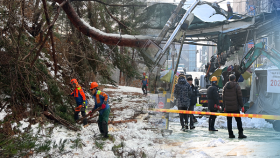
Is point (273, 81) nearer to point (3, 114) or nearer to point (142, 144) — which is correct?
point (142, 144)

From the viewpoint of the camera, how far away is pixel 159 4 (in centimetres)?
1135

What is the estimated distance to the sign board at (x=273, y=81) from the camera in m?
8.95

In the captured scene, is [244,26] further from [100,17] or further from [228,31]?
[100,17]

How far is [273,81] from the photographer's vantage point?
29.8ft

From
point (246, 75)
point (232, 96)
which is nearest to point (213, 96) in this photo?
point (232, 96)

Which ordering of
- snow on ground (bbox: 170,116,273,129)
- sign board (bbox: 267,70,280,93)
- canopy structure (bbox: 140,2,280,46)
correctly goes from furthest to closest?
1. canopy structure (bbox: 140,2,280,46)
2. snow on ground (bbox: 170,116,273,129)
3. sign board (bbox: 267,70,280,93)

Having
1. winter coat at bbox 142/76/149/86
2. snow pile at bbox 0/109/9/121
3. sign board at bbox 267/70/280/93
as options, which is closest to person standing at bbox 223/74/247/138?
sign board at bbox 267/70/280/93

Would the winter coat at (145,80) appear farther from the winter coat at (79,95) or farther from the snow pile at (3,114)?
the snow pile at (3,114)

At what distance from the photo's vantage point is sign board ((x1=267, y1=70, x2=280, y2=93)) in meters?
8.95

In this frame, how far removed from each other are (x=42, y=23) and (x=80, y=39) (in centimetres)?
199

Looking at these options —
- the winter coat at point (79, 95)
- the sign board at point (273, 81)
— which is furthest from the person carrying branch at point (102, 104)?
the sign board at point (273, 81)

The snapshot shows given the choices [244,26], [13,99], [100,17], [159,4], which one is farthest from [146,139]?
[244,26]

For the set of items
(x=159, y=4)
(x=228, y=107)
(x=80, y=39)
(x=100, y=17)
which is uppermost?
(x=159, y=4)

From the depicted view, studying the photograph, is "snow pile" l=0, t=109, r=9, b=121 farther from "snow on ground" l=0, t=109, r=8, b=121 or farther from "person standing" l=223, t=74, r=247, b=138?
"person standing" l=223, t=74, r=247, b=138
